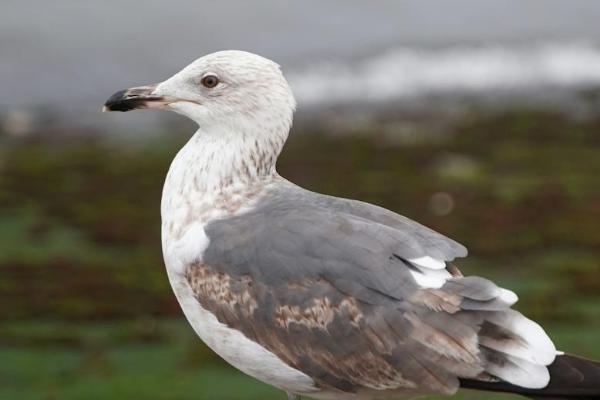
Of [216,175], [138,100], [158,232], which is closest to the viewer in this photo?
[216,175]

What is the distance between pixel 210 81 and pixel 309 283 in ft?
3.03

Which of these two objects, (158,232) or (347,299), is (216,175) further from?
(158,232)

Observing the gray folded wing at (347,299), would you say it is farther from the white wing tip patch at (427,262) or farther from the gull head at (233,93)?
the gull head at (233,93)

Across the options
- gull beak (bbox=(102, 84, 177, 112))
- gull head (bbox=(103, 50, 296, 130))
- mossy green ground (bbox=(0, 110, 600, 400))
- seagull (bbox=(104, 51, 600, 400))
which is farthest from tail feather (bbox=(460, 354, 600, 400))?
mossy green ground (bbox=(0, 110, 600, 400))

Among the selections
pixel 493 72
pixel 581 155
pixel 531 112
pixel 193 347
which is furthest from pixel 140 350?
pixel 493 72

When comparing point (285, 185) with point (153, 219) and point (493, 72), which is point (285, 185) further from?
point (493, 72)

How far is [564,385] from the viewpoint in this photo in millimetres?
4688

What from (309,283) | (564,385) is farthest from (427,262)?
(564,385)

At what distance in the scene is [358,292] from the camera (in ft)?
15.7

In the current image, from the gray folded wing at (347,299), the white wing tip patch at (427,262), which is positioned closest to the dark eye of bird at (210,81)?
the gray folded wing at (347,299)

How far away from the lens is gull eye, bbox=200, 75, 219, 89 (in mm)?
5305

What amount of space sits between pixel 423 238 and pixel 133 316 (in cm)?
479

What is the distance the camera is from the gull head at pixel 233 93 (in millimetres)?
5270

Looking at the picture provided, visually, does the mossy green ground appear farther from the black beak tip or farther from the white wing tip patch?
the black beak tip
